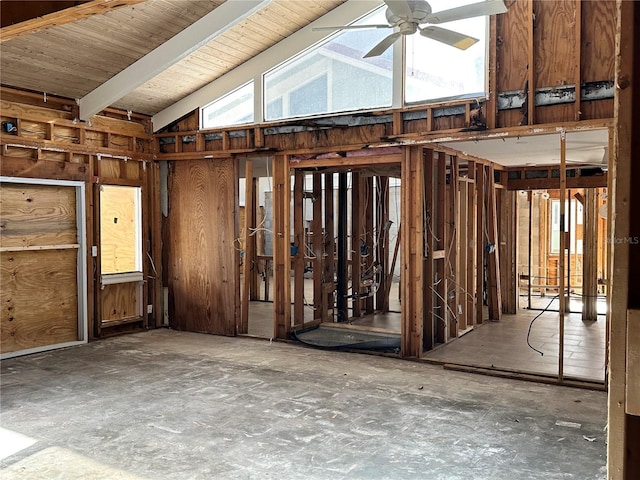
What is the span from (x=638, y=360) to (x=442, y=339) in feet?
18.8

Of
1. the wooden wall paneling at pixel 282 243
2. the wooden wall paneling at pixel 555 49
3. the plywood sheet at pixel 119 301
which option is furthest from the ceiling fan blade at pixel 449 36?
the plywood sheet at pixel 119 301

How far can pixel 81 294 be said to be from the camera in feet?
22.3

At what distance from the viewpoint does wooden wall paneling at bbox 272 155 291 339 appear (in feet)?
22.5

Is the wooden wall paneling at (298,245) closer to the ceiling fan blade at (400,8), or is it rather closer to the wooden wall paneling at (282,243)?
the wooden wall paneling at (282,243)

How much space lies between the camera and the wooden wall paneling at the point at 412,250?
235 inches

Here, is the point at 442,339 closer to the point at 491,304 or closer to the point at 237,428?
the point at 491,304

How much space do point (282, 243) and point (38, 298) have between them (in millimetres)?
3080

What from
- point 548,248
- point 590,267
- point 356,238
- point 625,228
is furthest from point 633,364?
point 548,248

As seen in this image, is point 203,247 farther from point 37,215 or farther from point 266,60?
point 266,60

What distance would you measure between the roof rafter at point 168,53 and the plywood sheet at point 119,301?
2384 millimetres

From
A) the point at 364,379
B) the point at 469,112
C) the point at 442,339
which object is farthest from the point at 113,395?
the point at 469,112

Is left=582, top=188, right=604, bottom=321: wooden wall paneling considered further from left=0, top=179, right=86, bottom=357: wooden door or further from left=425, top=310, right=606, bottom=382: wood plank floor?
left=0, top=179, right=86, bottom=357: wooden door

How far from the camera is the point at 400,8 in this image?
3.86 meters

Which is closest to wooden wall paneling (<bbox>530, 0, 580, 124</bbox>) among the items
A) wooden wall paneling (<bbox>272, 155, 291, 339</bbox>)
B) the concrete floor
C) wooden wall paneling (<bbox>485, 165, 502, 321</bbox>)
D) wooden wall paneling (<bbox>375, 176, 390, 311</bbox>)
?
the concrete floor
